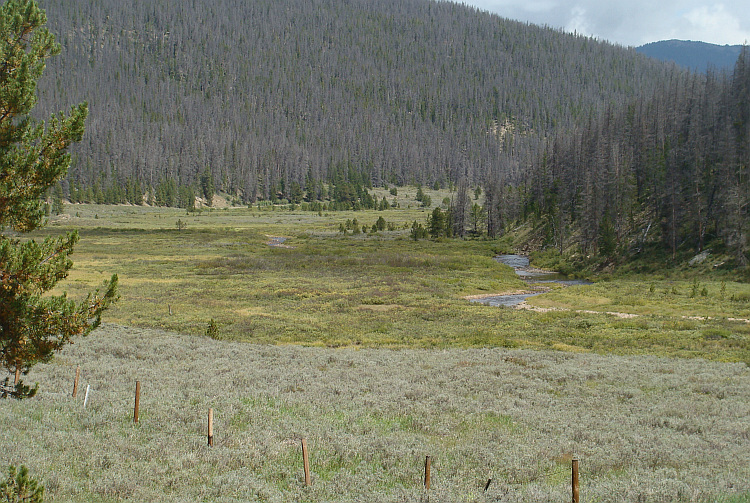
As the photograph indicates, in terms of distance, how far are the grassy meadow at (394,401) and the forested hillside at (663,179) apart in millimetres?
18222

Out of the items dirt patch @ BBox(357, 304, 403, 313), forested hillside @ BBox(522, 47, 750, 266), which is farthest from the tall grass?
forested hillside @ BBox(522, 47, 750, 266)

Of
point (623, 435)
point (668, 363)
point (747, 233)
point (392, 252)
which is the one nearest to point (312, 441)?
point (623, 435)

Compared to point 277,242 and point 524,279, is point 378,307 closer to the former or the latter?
point 524,279

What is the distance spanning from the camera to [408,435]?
1398 centimetres

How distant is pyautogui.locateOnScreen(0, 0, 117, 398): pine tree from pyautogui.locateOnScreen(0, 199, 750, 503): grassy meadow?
107 inches

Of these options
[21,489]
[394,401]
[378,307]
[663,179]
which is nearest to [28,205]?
[21,489]

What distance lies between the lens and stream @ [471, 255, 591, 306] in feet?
163

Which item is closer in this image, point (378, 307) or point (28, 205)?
point (28, 205)

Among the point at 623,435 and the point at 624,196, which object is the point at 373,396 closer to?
the point at 623,435

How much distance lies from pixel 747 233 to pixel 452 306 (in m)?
35.0

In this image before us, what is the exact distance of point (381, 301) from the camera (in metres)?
46.0

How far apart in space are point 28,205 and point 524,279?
202ft

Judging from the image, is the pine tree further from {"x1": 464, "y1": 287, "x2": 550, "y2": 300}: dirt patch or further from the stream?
{"x1": 464, "y1": 287, "x2": 550, "y2": 300}: dirt patch

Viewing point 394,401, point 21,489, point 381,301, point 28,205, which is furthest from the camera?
point 381,301
